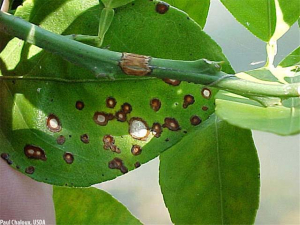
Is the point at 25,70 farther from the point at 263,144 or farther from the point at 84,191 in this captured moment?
the point at 263,144

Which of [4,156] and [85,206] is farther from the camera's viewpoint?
[85,206]

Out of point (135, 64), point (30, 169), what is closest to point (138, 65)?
point (135, 64)

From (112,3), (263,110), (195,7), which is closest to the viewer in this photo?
(263,110)

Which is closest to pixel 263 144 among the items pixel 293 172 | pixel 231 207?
pixel 293 172

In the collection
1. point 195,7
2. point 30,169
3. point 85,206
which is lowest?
point 85,206

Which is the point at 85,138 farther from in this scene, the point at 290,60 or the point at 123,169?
the point at 290,60

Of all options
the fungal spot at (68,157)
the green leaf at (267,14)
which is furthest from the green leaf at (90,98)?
the green leaf at (267,14)
